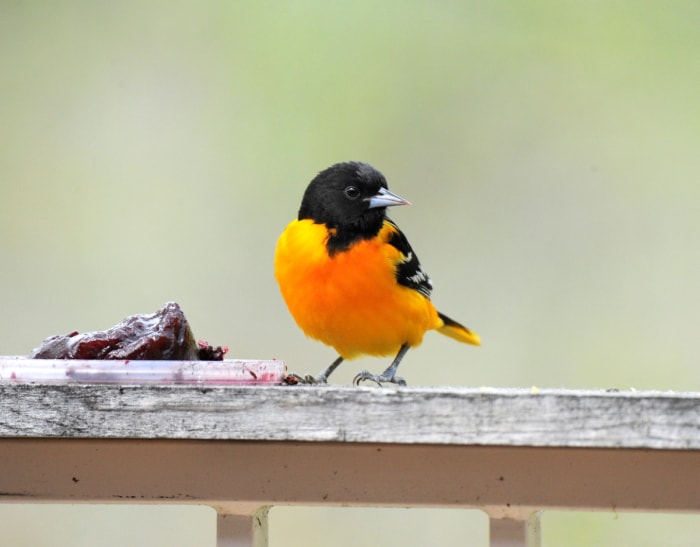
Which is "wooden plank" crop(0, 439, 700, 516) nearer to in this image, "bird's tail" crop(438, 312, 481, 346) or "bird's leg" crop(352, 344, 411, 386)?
"bird's leg" crop(352, 344, 411, 386)

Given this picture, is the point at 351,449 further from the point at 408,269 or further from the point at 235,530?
the point at 408,269

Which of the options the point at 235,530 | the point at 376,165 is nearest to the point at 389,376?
the point at 376,165

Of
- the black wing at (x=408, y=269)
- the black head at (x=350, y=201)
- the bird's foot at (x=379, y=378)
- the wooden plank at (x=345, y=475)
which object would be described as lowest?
the wooden plank at (x=345, y=475)

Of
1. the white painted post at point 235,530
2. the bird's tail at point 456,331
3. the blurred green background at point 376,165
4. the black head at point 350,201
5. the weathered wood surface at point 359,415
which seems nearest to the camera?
the weathered wood surface at point 359,415

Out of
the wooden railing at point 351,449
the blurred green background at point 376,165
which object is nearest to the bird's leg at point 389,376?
the blurred green background at point 376,165

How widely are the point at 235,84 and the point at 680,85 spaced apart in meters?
1.81

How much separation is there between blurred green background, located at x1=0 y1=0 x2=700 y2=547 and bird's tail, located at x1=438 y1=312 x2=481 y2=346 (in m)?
0.42

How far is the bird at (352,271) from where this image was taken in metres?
2.93

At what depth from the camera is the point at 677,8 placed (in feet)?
14.7

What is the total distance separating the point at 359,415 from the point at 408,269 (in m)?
1.55

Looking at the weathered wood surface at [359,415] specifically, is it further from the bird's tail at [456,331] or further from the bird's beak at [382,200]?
the bird's tail at [456,331]

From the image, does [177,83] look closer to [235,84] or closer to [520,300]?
[235,84]

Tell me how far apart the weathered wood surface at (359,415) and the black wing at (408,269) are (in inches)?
56.8

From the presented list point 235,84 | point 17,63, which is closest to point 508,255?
point 235,84
